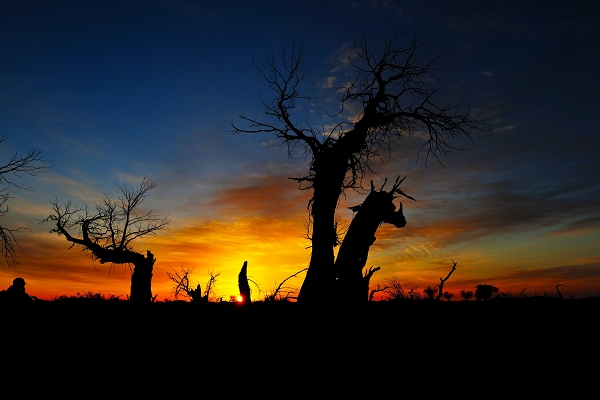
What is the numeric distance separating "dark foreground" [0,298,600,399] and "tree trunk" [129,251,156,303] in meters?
7.53

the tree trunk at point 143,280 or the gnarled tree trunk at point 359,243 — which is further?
the tree trunk at point 143,280

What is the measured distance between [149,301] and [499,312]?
1728cm

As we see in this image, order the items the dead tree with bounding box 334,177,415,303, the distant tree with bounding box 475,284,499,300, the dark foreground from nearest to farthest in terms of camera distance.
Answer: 1. the dark foreground
2. the dead tree with bounding box 334,177,415,303
3. the distant tree with bounding box 475,284,499,300

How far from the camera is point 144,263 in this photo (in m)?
20.8

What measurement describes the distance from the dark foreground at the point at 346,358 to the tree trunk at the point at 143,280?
7.53 m

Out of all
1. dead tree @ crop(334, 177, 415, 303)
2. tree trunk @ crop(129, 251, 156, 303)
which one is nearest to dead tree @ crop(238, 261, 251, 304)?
dead tree @ crop(334, 177, 415, 303)

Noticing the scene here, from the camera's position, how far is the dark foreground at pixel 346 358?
7289mm

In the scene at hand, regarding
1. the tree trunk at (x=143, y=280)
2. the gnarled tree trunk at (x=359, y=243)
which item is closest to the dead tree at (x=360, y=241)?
the gnarled tree trunk at (x=359, y=243)

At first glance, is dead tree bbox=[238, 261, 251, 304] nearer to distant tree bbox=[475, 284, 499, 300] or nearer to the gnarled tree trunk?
the gnarled tree trunk

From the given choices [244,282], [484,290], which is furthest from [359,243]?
[484,290]

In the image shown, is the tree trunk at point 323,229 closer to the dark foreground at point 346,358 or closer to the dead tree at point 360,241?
the dark foreground at point 346,358

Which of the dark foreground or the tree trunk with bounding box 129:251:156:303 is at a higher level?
the tree trunk with bounding box 129:251:156:303

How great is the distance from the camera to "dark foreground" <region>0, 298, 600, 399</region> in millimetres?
7289

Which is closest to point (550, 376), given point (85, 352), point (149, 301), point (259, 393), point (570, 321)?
point (570, 321)
